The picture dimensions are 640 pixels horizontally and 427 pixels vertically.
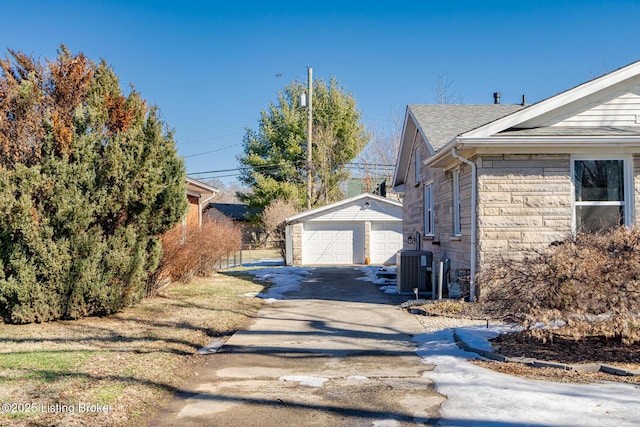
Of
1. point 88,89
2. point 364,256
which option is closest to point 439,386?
point 88,89

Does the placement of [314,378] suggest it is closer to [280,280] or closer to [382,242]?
[280,280]

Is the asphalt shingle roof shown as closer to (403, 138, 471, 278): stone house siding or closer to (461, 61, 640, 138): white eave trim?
(403, 138, 471, 278): stone house siding

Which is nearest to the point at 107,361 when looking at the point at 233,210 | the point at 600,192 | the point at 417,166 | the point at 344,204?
the point at 600,192

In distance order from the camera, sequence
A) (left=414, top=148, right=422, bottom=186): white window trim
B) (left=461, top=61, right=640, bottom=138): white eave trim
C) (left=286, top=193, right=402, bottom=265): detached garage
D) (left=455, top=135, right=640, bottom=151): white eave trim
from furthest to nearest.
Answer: (left=286, top=193, right=402, bottom=265): detached garage, (left=414, top=148, right=422, bottom=186): white window trim, (left=461, top=61, right=640, bottom=138): white eave trim, (left=455, top=135, right=640, bottom=151): white eave trim

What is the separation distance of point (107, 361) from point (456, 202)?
855cm

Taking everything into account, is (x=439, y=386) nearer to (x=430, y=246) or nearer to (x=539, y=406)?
(x=539, y=406)

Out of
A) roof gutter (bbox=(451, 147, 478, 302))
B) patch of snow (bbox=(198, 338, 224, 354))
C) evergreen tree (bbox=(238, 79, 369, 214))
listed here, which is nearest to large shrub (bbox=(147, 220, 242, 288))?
patch of snow (bbox=(198, 338, 224, 354))

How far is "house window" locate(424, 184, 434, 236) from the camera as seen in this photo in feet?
49.2

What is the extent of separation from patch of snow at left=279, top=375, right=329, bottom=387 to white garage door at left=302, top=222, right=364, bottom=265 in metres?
19.5

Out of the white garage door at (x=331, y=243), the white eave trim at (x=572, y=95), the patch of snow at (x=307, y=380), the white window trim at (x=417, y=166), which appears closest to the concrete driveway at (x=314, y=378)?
the patch of snow at (x=307, y=380)

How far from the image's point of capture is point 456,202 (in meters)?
12.3

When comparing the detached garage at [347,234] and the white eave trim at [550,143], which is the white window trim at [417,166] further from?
the detached garage at [347,234]

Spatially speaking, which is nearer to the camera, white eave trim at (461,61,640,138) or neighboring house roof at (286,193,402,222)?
white eave trim at (461,61,640,138)

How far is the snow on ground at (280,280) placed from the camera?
43.9ft
